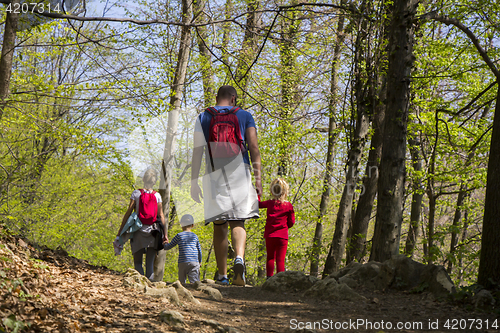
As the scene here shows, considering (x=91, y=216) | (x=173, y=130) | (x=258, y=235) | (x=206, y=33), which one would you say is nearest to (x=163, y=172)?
(x=173, y=130)

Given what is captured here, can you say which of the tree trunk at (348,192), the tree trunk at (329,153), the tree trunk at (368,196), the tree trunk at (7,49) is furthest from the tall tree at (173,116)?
the tree trunk at (329,153)

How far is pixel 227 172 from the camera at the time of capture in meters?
4.33

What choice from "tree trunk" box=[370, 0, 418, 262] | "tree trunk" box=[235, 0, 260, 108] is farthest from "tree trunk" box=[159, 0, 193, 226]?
"tree trunk" box=[370, 0, 418, 262]

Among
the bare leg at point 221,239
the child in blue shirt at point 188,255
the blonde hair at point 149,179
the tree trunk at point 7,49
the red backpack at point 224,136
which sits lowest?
the child in blue shirt at point 188,255

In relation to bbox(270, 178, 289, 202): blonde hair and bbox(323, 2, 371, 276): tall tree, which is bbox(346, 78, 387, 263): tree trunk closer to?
bbox(323, 2, 371, 276): tall tree

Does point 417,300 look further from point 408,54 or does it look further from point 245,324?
point 408,54

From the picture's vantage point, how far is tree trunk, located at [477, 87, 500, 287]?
363 cm

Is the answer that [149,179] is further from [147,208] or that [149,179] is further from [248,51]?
[248,51]

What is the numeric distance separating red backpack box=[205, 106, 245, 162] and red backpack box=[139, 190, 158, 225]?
1.60 meters

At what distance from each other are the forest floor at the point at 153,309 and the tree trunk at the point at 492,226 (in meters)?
Answer: 0.51

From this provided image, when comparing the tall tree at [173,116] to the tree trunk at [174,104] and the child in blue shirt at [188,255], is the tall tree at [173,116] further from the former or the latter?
the child in blue shirt at [188,255]

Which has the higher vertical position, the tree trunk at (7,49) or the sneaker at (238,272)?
the tree trunk at (7,49)

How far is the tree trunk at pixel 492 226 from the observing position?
363 centimetres

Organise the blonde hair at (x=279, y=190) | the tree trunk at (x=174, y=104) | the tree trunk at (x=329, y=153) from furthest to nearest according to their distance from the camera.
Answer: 1. the tree trunk at (x=329, y=153)
2. the tree trunk at (x=174, y=104)
3. the blonde hair at (x=279, y=190)
